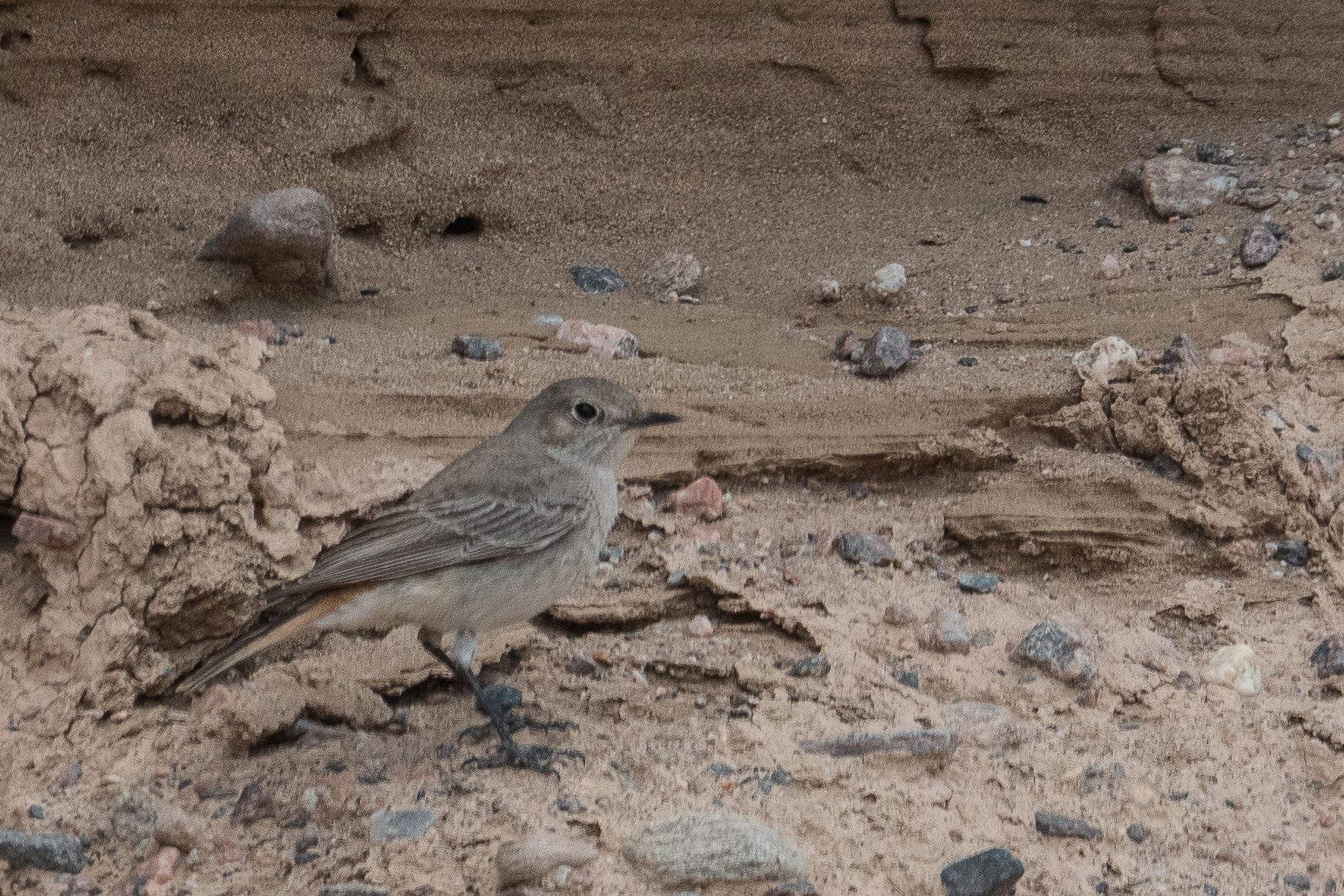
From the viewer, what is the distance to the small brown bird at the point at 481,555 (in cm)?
519

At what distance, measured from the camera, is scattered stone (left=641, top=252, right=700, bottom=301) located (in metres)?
8.03

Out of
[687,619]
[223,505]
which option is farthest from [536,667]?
[223,505]

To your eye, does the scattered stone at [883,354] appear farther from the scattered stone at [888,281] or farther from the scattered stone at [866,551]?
the scattered stone at [866,551]

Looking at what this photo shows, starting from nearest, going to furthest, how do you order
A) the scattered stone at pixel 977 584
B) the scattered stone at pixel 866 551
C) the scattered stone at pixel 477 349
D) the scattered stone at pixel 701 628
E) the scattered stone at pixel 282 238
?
the scattered stone at pixel 701 628 → the scattered stone at pixel 977 584 → the scattered stone at pixel 866 551 → the scattered stone at pixel 477 349 → the scattered stone at pixel 282 238

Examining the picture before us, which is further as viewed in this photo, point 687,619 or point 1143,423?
point 1143,423

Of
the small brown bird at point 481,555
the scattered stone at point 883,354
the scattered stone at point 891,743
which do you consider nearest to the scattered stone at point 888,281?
the scattered stone at point 883,354

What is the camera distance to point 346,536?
5.50m

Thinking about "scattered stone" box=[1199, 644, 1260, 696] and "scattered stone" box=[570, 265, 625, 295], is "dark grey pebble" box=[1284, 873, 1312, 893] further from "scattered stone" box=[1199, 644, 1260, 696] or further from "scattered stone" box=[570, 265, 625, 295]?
"scattered stone" box=[570, 265, 625, 295]

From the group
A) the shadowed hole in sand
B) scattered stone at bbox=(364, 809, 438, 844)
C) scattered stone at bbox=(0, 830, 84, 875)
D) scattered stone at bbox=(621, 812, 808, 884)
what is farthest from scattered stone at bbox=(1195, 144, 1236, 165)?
scattered stone at bbox=(0, 830, 84, 875)

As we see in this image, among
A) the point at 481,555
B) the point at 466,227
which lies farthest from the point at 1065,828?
the point at 466,227

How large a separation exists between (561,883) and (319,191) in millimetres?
4844

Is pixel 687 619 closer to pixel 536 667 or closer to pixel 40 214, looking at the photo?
pixel 536 667

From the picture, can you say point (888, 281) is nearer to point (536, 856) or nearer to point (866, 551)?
point (866, 551)

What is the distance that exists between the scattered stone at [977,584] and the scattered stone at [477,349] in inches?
97.5
